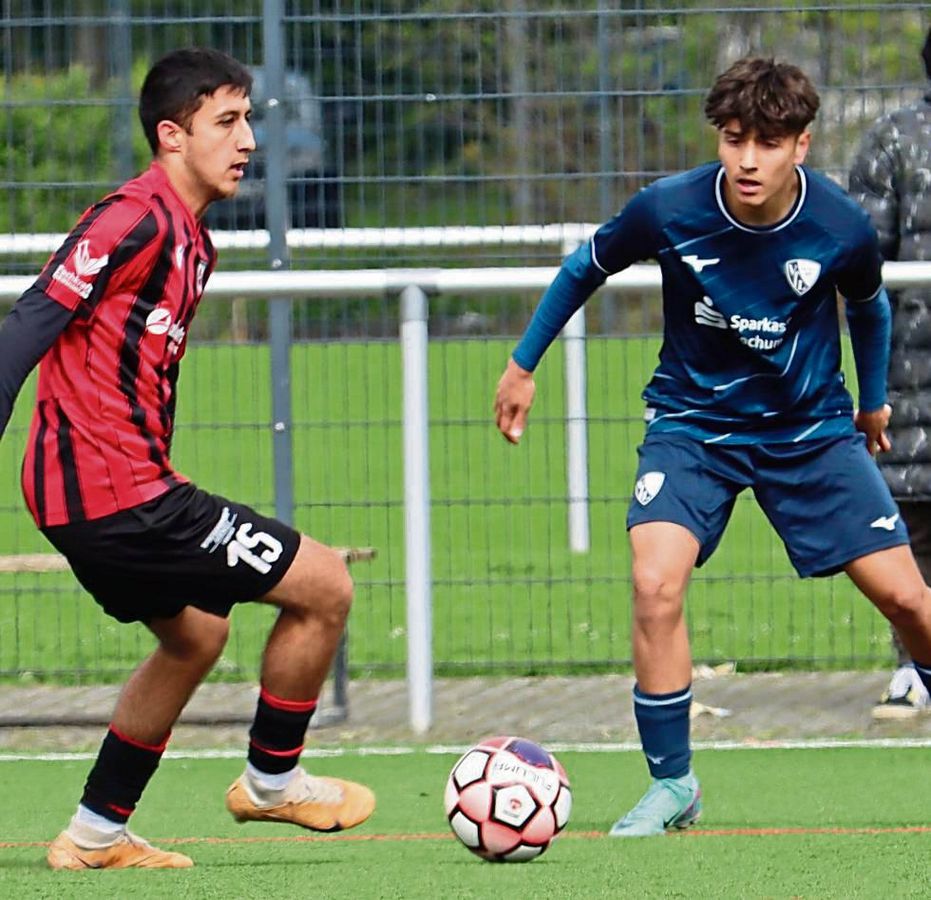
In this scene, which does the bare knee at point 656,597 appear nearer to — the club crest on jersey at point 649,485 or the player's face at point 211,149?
the club crest on jersey at point 649,485

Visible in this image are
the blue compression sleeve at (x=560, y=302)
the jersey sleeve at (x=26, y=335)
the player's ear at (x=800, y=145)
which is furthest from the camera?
the blue compression sleeve at (x=560, y=302)

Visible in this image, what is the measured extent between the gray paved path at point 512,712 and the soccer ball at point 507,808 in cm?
222

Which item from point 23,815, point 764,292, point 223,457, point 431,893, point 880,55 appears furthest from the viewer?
point 223,457

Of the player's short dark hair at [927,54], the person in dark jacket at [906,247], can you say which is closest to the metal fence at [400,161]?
the player's short dark hair at [927,54]

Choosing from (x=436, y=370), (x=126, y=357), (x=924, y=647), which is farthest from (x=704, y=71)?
(x=126, y=357)

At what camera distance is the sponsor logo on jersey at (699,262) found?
580cm

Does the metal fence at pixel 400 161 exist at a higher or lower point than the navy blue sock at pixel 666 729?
higher

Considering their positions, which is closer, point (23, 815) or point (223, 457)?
point (23, 815)

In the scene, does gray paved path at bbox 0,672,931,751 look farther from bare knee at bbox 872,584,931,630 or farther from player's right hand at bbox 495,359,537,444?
player's right hand at bbox 495,359,537,444

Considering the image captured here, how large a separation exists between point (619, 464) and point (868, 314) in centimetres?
299

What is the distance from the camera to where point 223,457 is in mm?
8688

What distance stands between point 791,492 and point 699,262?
66 cm

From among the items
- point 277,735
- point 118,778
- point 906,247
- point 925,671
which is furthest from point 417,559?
point 118,778

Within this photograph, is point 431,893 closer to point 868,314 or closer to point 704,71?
point 868,314
